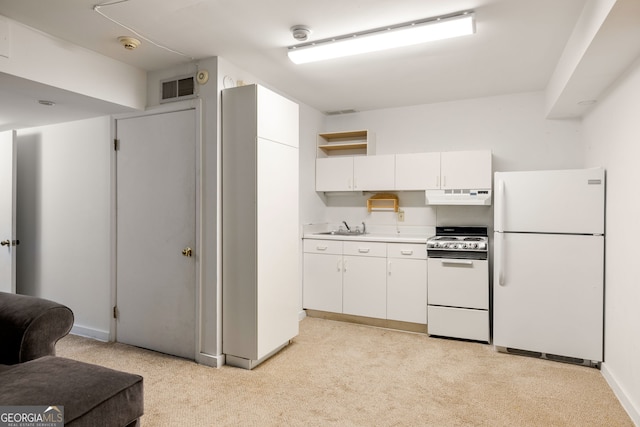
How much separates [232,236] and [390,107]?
2690 millimetres

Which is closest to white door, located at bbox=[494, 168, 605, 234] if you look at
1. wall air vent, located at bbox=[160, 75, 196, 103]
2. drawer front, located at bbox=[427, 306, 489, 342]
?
drawer front, located at bbox=[427, 306, 489, 342]

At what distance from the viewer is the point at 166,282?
324 cm

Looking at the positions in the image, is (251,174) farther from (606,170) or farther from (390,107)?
(606,170)

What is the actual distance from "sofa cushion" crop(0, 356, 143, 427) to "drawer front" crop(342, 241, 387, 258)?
2755 millimetres

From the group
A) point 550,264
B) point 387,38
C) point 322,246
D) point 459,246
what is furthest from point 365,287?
point 387,38

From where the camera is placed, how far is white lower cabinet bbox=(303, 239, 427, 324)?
154 inches

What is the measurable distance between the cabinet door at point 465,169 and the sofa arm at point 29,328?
3550 mm

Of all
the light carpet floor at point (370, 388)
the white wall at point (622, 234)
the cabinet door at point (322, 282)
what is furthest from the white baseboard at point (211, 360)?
the white wall at point (622, 234)

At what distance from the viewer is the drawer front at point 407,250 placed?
3.91 m

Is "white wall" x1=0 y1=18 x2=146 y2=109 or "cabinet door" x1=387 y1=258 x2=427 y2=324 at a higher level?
"white wall" x1=0 y1=18 x2=146 y2=109

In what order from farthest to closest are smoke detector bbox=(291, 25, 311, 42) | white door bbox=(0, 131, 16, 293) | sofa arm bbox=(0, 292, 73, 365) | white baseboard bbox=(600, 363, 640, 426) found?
white door bbox=(0, 131, 16, 293) < smoke detector bbox=(291, 25, 311, 42) < white baseboard bbox=(600, 363, 640, 426) < sofa arm bbox=(0, 292, 73, 365)

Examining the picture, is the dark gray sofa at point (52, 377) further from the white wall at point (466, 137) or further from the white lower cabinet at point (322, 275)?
the white wall at point (466, 137)

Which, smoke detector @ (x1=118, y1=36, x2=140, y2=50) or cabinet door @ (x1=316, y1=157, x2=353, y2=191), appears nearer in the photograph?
smoke detector @ (x1=118, y1=36, x2=140, y2=50)

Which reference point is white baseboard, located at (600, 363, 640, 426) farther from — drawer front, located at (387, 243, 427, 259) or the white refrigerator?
drawer front, located at (387, 243, 427, 259)
